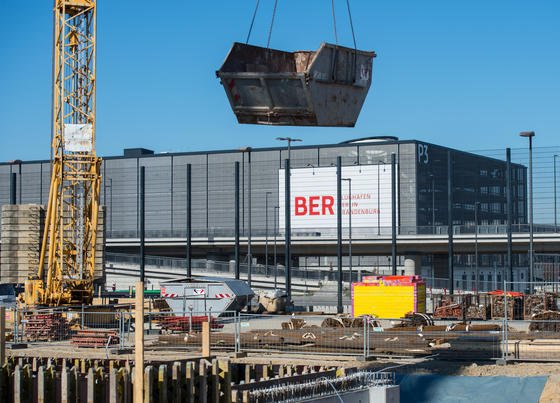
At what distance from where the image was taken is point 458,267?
371 ft

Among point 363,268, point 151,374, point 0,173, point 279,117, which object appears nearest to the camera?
point 151,374

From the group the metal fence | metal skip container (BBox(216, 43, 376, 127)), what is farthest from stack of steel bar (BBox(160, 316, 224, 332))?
metal skip container (BBox(216, 43, 376, 127))

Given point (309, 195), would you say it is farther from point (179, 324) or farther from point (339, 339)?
point (339, 339)

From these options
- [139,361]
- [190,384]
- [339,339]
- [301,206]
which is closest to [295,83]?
[190,384]

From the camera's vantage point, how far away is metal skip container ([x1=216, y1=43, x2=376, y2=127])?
65.7 feet

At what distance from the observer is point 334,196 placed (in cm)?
10075

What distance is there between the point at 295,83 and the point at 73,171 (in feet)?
113

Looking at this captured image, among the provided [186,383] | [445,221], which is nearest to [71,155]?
[186,383]

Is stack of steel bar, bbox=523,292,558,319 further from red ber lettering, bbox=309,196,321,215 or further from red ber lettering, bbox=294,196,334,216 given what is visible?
red ber lettering, bbox=309,196,321,215

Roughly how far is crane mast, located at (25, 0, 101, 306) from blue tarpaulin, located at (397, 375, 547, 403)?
32.0m

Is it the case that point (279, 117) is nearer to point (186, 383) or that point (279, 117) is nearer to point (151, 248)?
point (186, 383)

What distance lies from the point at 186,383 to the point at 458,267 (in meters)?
100

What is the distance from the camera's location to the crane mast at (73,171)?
5122 centimetres

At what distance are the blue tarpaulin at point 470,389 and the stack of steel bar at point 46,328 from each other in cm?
2031
